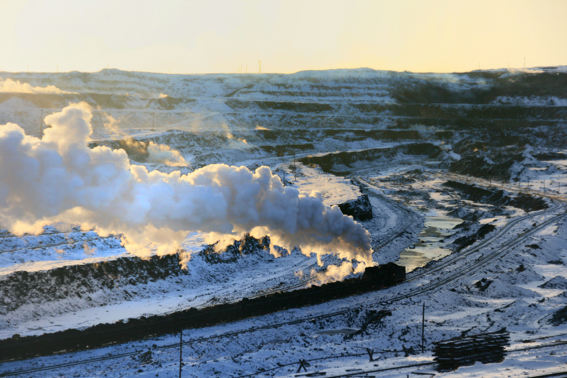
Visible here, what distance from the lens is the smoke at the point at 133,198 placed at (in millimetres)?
30625

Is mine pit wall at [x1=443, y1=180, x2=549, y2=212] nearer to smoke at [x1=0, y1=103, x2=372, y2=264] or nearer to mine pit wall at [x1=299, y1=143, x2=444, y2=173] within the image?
mine pit wall at [x1=299, y1=143, x2=444, y2=173]

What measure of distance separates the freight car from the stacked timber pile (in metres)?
11.4

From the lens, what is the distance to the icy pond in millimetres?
61094

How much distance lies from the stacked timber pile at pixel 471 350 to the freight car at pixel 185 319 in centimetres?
1141

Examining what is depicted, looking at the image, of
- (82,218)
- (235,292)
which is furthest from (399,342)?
(82,218)

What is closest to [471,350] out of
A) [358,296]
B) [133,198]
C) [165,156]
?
[358,296]

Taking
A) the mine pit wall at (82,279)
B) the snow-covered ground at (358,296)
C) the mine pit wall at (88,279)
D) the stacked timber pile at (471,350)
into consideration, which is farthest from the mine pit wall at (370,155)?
the stacked timber pile at (471,350)

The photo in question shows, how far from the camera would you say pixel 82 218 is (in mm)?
34688

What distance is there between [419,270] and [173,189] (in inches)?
1173

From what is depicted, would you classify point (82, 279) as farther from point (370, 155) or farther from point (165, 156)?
point (370, 155)

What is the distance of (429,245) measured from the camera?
67750 millimetres

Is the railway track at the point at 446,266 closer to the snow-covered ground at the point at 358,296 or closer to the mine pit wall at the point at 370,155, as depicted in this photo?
the snow-covered ground at the point at 358,296

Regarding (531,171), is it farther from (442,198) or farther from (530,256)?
(530,256)

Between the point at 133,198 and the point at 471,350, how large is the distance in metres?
25.1
